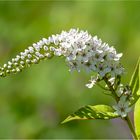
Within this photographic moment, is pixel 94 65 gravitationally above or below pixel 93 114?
above

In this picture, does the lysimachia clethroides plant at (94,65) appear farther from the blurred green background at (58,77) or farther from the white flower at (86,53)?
the blurred green background at (58,77)

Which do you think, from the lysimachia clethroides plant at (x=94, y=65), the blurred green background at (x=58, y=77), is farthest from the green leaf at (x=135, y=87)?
the blurred green background at (x=58, y=77)

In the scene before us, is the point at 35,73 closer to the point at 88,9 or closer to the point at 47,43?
the point at 88,9

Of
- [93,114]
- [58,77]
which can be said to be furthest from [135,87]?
[58,77]

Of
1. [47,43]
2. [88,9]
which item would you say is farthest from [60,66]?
[47,43]

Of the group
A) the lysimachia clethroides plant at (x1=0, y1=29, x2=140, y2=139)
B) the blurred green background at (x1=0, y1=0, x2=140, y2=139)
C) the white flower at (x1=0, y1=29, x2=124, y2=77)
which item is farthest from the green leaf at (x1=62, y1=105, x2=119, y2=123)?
the blurred green background at (x1=0, y1=0, x2=140, y2=139)

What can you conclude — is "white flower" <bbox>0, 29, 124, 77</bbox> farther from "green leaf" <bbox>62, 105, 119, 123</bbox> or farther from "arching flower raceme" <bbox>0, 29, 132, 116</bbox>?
"green leaf" <bbox>62, 105, 119, 123</bbox>

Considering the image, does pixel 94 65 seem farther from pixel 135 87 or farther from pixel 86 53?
pixel 135 87
